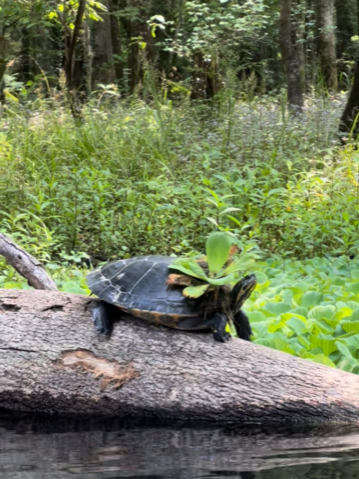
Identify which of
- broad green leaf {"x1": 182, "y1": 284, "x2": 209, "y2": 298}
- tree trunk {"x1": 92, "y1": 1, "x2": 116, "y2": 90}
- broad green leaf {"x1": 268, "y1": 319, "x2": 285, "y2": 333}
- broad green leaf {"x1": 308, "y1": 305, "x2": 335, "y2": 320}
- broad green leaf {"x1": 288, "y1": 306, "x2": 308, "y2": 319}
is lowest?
broad green leaf {"x1": 288, "y1": 306, "x2": 308, "y2": 319}

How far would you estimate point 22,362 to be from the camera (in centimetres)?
278

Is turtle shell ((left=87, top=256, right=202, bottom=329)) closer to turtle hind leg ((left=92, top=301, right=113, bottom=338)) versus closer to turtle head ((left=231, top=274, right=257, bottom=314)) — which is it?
turtle hind leg ((left=92, top=301, right=113, bottom=338))

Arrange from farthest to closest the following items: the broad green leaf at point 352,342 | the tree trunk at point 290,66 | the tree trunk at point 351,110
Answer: the tree trunk at point 290,66, the tree trunk at point 351,110, the broad green leaf at point 352,342

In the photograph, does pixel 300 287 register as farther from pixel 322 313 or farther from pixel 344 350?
pixel 344 350

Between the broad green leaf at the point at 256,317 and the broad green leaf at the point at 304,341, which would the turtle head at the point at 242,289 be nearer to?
the broad green leaf at the point at 304,341

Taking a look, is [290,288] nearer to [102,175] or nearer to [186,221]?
[186,221]

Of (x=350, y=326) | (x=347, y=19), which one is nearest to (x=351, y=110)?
(x=350, y=326)

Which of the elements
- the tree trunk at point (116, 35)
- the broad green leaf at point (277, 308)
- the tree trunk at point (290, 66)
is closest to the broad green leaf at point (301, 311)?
the broad green leaf at point (277, 308)

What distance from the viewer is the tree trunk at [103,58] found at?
12930mm

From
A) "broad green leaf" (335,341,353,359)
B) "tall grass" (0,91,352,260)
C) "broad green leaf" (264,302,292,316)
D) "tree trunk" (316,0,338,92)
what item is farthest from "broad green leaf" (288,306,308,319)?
"tree trunk" (316,0,338,92)

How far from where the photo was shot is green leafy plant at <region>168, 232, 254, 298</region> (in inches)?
103

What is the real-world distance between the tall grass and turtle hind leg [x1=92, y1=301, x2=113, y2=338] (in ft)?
6.97

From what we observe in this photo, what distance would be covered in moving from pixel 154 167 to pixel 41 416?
487 cm

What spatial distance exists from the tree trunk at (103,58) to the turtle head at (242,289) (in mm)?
10802
